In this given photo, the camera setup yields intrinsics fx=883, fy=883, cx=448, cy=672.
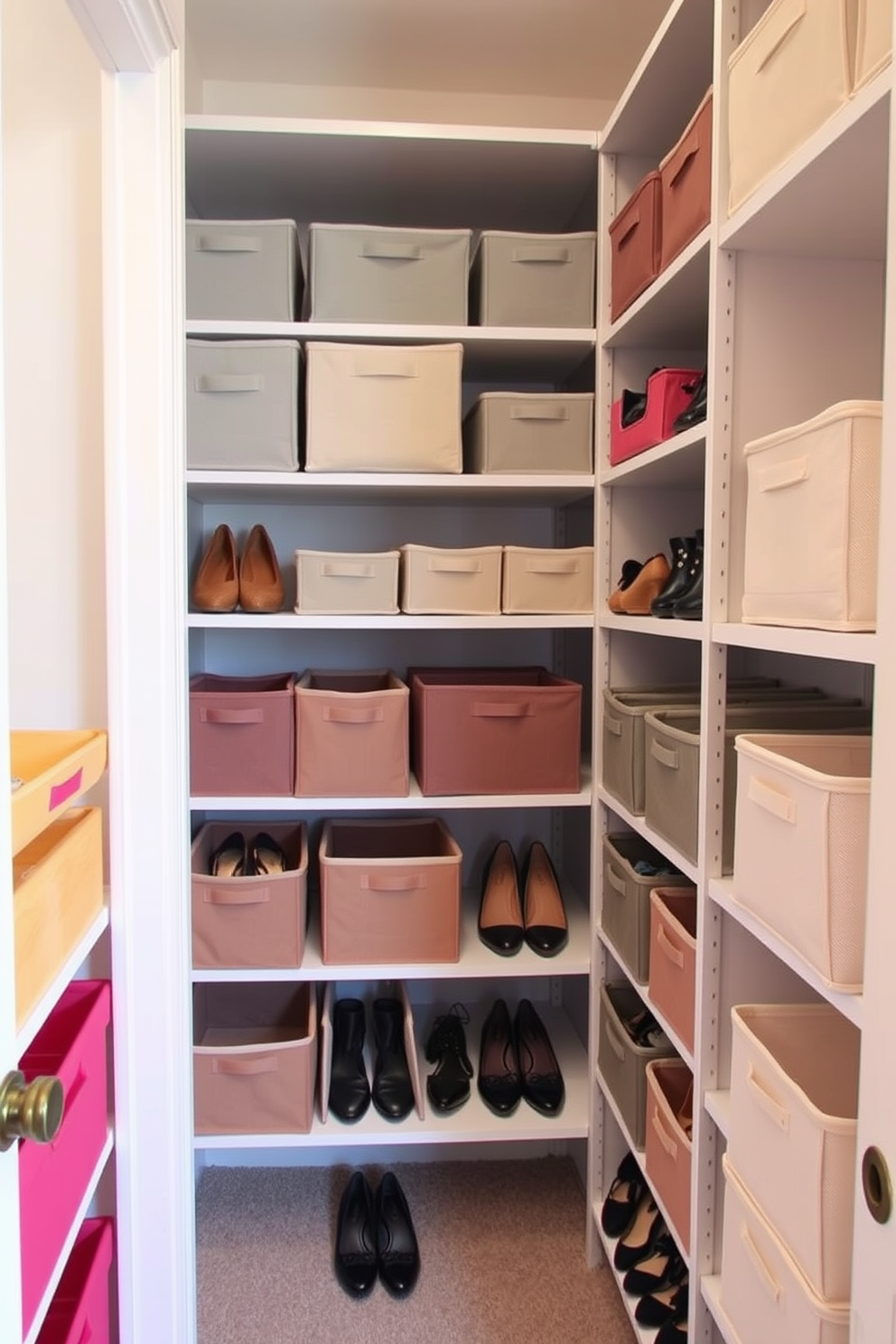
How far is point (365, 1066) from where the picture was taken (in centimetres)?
202

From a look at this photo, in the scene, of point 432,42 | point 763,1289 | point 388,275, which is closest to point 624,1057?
point 763,1289

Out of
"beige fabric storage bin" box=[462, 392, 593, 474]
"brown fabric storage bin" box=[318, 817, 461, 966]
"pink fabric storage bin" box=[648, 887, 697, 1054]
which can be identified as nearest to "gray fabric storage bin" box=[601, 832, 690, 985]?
"pink fabric storage bin" box=[648, 887, 697, 1054]

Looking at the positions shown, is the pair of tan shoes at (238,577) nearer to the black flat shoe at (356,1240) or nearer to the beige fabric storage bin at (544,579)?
the beige fabric storage bin at (544,579)

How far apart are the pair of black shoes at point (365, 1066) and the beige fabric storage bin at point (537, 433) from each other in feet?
4.27

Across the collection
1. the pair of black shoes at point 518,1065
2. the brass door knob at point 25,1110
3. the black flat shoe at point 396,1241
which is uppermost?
the brass door knob at point 25,1110

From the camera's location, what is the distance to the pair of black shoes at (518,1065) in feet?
6.32

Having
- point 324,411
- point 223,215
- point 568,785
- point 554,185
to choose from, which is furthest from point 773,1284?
point 223,215

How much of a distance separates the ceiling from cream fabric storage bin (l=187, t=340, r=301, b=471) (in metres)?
0.70

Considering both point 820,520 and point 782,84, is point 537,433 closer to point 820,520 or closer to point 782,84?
point 782,84

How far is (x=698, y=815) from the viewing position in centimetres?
127

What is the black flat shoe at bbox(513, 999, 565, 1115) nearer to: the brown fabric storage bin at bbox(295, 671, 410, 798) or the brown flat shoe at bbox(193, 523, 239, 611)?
the brown fabric storage bin at bbox(295, 671, 410, 798)

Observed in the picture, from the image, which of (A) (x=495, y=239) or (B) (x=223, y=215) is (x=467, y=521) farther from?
(B) (x=223, y=215)

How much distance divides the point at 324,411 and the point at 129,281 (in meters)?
0.48

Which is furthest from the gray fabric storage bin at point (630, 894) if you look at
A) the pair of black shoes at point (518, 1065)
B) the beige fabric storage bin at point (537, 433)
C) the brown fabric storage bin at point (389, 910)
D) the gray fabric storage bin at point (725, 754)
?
the beige fabric storage bin at point (537, 433)
